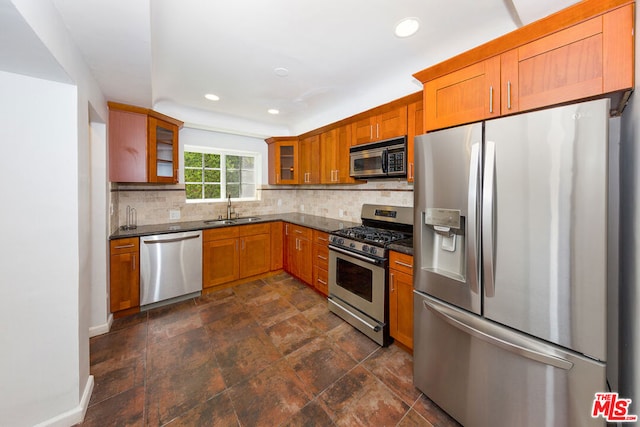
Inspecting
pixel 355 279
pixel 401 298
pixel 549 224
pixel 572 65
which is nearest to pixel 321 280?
pixel 355 279

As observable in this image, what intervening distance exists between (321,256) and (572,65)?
2580mm

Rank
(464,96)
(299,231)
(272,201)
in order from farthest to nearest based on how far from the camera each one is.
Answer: (272,201) < (299,231) < (464,96)

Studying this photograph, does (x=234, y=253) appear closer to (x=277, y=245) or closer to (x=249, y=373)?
(x=277, y=245)

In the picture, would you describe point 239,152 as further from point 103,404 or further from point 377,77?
point 103,404

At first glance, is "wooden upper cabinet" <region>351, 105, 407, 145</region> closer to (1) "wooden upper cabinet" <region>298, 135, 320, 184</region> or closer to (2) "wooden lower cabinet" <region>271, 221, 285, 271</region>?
(1) "wooden upper cabinet" <region>298, 135, 320, 184</region>

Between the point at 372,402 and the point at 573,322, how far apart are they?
1.23 meters

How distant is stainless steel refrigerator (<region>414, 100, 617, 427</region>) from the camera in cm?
96

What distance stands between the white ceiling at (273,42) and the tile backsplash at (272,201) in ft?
3.56

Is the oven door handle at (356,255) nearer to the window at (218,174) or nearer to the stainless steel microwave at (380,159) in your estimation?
the stainless steel microwave at (380,159)

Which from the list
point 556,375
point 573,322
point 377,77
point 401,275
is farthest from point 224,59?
point 556,375

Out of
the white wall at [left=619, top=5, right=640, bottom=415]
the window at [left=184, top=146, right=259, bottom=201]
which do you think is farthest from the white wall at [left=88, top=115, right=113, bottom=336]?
the white wall at [left=619, top=5, right=640, bottom=415]

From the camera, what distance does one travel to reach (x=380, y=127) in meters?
2.54

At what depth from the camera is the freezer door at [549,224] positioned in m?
0.94

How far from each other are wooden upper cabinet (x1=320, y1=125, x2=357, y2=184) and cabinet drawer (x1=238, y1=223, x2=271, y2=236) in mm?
1136
